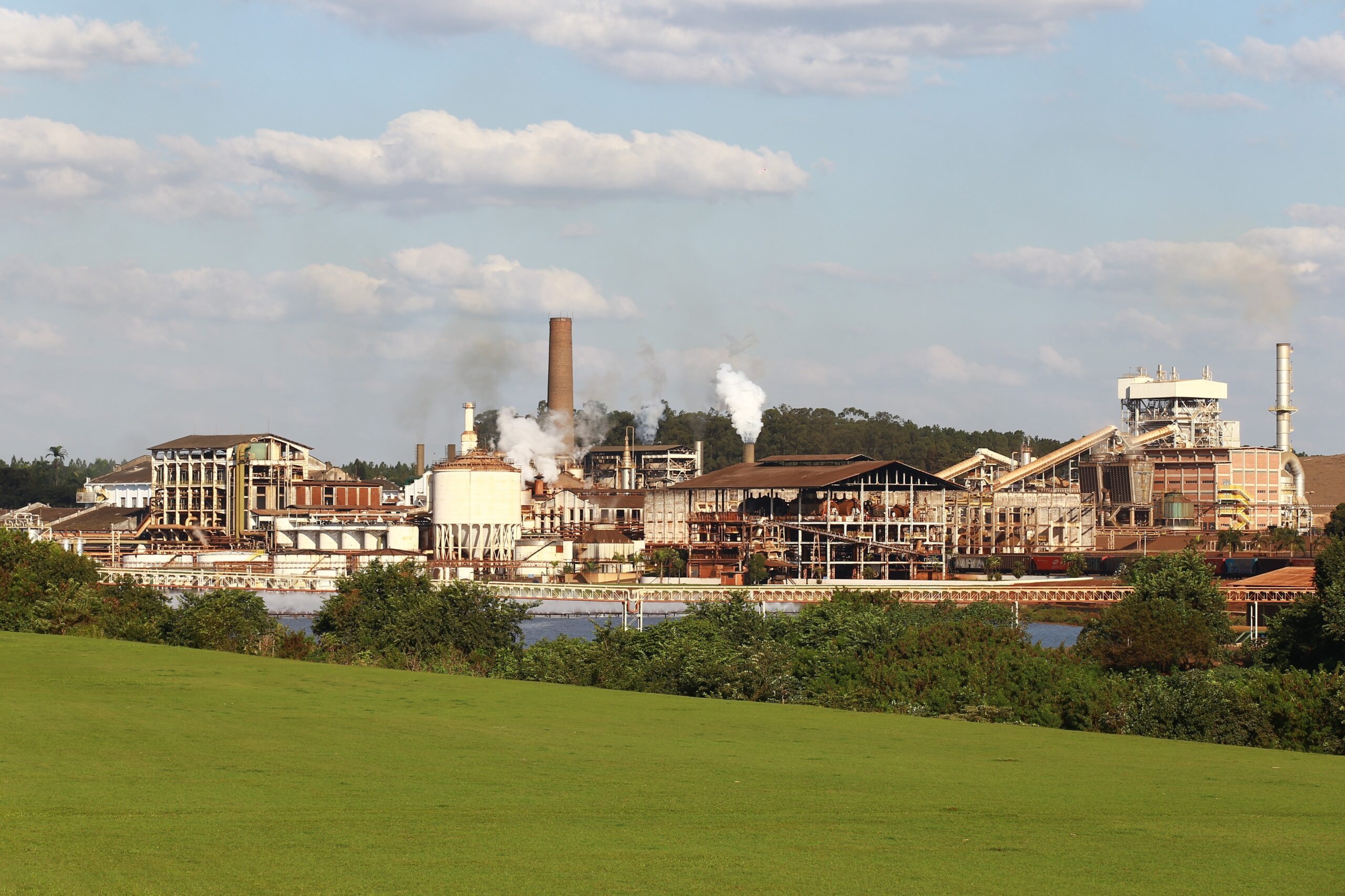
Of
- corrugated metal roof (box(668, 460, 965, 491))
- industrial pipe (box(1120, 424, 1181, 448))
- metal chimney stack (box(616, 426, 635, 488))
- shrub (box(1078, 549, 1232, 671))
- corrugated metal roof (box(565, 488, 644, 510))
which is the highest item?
industrial pipe (box(1120, 424, 1181, 448))

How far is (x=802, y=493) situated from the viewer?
92.3m

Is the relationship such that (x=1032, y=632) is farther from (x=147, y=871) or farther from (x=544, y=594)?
(x=147, y=871)

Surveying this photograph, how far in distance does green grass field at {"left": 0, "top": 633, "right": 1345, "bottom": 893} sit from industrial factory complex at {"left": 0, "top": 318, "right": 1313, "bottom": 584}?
64.5 meters

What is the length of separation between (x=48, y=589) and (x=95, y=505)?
89063mm

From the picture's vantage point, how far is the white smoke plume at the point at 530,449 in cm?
11588

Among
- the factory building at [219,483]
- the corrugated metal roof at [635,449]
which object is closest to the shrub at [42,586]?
the factory building at [219,483]

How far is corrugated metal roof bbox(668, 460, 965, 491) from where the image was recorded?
8994 centimetres

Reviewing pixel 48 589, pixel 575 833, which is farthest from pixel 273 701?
pixel 48 589

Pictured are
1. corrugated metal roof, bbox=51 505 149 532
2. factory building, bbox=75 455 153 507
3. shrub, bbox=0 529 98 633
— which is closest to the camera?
shrub, bbox=0 529 98 633

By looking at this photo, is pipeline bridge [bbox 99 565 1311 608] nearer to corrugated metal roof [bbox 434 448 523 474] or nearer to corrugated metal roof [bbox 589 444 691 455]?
corrugated metal roof [bbox 434 448 523 474]

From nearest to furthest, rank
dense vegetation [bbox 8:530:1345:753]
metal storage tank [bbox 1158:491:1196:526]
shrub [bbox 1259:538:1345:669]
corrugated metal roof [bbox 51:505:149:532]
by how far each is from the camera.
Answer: dense vegetation [bbox 8:530:1345:753] < shrub [bbox 1259:538:1345:669] < metal storage tank [bbox 1158:491:1196:526] < corrugated metal roof [bbox 51:505:149:532]

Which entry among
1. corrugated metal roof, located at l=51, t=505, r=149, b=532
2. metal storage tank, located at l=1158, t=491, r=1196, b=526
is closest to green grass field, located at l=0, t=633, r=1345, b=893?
metal storage tank, located at l=1158, t=491, r=1196, b=526

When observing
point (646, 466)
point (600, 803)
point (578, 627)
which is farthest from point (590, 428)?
point (600, 803)

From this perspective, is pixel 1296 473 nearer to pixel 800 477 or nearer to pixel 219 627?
pixel 800 477
